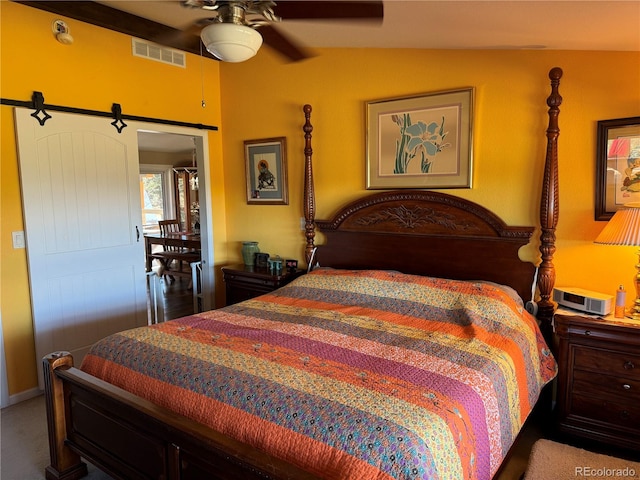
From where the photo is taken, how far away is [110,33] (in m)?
3.39

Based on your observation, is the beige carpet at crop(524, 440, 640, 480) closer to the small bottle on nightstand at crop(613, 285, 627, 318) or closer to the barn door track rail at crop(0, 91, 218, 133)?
the small bottle on nightstand at crop(613, 285, 627, 318)

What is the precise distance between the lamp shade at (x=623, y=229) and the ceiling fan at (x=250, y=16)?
163cm

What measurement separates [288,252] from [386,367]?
7.58 ft

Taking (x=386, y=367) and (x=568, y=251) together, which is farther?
(x=568, y=251)

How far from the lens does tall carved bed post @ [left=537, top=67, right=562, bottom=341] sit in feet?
8.45

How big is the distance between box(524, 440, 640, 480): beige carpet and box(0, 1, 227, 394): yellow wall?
331 cm

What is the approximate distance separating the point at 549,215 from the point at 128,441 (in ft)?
8.33

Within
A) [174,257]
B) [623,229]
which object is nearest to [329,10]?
[623,229]

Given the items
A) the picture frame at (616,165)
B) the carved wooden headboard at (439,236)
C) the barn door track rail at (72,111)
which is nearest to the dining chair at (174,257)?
the barn door track rail at (72,111)

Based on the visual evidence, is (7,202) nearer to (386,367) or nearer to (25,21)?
(25,21)

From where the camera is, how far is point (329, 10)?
1.88 m

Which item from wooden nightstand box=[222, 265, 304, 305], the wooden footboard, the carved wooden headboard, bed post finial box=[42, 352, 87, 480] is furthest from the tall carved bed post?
bed post finial box=[42, 352, 87, 480]

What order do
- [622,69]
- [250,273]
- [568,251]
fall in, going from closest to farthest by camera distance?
[622,69] → [568,251] → [250,273]

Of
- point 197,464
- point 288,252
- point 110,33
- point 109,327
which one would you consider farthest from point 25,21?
point 197,464
